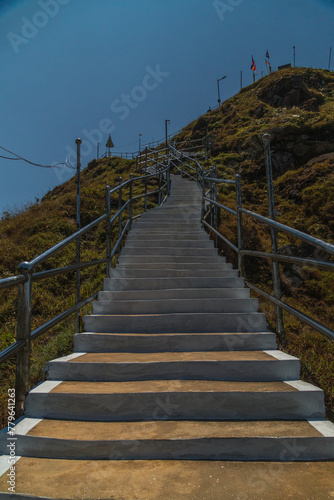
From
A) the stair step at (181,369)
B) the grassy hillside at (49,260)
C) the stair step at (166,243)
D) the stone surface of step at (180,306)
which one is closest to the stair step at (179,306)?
the stone surface of step at (180,306)

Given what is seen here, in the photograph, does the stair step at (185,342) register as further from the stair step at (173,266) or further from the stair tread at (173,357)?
the stair step at (173,266)

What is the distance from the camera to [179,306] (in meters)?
3.40

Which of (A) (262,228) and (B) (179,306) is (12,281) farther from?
(A) (262,228)

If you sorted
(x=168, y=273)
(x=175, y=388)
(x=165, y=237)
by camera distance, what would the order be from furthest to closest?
1. (x=165, y=237)
2. (x=168, y=273)
3. (x=175, y=388)

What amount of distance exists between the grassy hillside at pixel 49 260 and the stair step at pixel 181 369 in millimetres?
467

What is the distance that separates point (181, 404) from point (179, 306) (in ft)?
4.62

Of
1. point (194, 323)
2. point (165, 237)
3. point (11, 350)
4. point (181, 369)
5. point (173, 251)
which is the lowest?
point (181, 369)

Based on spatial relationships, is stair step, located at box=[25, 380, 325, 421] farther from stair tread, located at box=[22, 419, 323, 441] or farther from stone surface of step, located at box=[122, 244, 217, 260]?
stone surface of step, located at box=[122, 244, 217, 260]

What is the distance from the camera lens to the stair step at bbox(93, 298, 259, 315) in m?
3.40

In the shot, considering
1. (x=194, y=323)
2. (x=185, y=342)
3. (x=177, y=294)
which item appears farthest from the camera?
(x=177, y=294)

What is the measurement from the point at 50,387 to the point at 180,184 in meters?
11.8

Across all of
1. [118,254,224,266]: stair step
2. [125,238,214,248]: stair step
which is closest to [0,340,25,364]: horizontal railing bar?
[118,254,224,266]: stair step

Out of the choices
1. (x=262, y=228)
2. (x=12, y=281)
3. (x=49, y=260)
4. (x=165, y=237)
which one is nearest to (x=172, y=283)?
(x=165, y=237)

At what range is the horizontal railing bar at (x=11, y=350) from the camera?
5.77 ft
